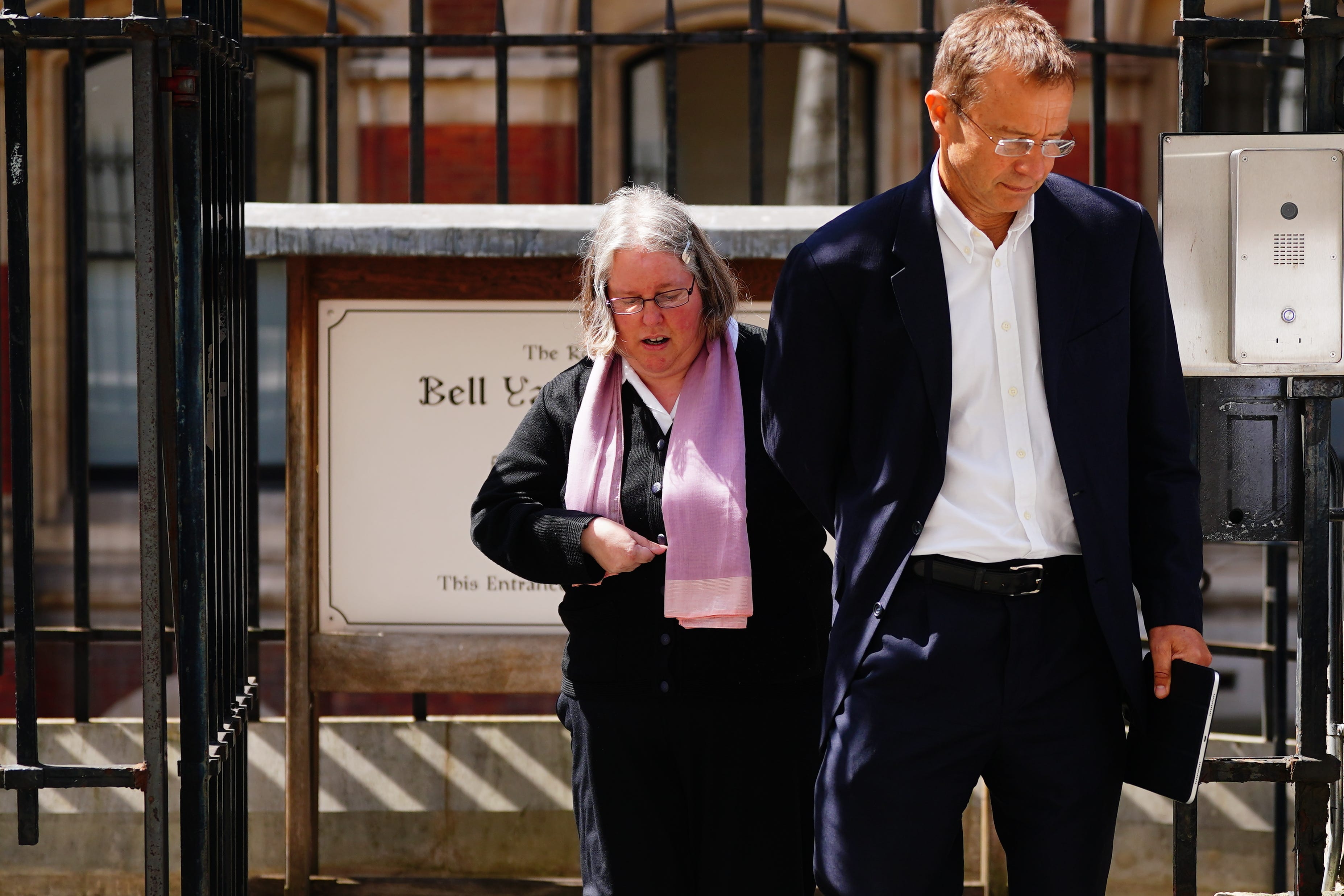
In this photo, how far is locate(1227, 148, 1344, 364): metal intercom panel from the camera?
3.09 m

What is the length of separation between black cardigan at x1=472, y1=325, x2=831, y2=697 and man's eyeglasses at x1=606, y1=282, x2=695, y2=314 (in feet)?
0.61

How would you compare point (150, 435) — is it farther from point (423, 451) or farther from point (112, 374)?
point (112, 374)

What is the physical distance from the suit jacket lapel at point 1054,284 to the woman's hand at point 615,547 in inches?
29.9

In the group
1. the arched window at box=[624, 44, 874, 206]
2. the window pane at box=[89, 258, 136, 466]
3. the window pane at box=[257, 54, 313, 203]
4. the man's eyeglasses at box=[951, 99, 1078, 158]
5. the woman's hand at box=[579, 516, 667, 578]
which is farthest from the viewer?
the window pane at box=[89, 258, 136, 466]

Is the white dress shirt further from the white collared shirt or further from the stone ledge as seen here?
the stone ledge

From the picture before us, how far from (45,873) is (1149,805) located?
335cm

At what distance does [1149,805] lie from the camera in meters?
4.51

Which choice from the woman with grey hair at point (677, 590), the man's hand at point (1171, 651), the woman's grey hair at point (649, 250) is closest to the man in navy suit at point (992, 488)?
the man's hand at point (1171, 651)

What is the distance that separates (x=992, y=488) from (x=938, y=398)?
0.55 ft

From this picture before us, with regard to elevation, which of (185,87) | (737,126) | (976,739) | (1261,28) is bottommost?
(976,739)

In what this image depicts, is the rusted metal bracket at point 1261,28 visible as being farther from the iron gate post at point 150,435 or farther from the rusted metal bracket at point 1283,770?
the iron gate post at point 150,435

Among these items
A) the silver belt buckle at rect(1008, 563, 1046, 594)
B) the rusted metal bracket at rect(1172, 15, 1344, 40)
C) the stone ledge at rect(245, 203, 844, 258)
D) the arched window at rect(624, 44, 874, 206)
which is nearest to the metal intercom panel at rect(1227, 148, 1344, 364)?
the rusted metal bracket at rect(1172, 15, 1344, 40)

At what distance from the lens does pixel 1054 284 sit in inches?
95.7

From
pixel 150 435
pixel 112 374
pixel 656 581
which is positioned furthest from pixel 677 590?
pixel 112 374
